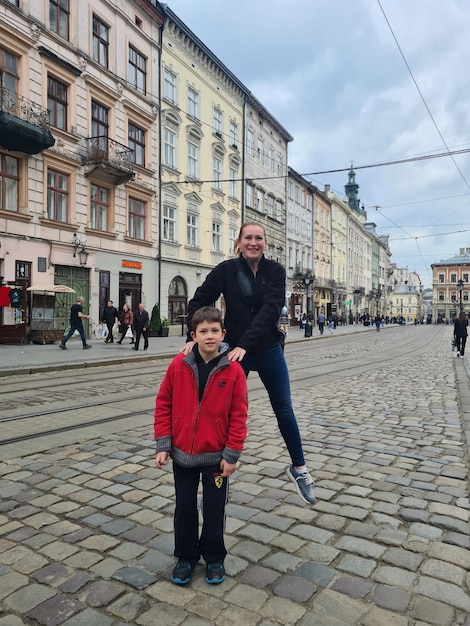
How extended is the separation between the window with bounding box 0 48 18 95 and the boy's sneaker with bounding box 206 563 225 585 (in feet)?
61.0

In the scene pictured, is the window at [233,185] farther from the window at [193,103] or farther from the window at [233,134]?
the window at [193,103]

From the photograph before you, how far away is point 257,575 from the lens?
8.63ft

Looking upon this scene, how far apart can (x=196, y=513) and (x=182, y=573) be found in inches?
11.6

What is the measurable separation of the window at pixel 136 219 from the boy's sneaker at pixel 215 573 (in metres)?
22.8

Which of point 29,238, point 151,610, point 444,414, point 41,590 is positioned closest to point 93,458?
point 41,590

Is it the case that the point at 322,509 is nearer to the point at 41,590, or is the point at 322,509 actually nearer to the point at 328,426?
the point at 41,590

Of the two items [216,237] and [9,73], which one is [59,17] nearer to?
[9,73]

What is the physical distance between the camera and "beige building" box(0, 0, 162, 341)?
1772 cm

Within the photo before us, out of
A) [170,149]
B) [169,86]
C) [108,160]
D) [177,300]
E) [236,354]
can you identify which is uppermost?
[169,86]

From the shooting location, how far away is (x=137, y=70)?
81.0ft

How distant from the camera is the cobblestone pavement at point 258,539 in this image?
2330 mm

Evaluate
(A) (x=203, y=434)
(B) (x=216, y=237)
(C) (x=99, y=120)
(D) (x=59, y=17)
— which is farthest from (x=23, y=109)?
(A) (x=203, y=434)

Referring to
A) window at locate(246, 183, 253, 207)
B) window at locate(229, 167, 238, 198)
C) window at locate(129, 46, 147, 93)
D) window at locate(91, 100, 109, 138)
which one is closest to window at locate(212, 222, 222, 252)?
window at locate(229, 167, 238, 198)

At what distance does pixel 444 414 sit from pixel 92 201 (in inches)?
731
